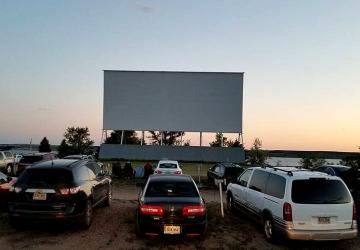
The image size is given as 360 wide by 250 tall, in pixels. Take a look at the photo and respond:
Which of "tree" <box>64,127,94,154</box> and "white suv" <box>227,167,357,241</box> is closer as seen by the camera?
"white suv" <box>227,167,357,241</box>

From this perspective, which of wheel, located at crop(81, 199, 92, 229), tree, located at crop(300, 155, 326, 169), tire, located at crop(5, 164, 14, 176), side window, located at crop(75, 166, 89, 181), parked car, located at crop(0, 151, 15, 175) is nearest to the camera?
wheel, located at crop(81, 199, 92, 229)

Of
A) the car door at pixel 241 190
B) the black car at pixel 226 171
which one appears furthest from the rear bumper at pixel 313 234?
the black car at pixel 226 171

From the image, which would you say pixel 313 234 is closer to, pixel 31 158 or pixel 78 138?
pixel 31 158

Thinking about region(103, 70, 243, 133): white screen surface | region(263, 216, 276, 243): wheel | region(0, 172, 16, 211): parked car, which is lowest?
region(263, 216, 276, 243): wheel

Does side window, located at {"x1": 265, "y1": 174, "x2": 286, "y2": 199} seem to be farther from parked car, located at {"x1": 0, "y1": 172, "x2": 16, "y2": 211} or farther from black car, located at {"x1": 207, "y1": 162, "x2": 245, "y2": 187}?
black car, located at {"x1": 207, "y1": 162, "x2": 245, "y2": 187}

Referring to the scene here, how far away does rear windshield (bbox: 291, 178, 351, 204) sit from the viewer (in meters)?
10.6

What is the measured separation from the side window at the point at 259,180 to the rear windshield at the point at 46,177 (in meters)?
4.68

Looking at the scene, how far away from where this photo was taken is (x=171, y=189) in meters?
11.4

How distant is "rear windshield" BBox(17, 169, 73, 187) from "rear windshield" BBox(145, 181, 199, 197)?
1.91 metres

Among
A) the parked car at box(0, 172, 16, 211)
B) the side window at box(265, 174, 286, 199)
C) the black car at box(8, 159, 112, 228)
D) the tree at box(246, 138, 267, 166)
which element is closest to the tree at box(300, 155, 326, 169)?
the tree at box(246, 138, 267, 166)

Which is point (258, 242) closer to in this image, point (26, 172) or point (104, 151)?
point (26, 172)

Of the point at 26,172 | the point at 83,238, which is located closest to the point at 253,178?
the point at 83,238

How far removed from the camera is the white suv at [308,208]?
1039cm

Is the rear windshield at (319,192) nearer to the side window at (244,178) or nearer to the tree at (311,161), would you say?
the side window at (244,178)
